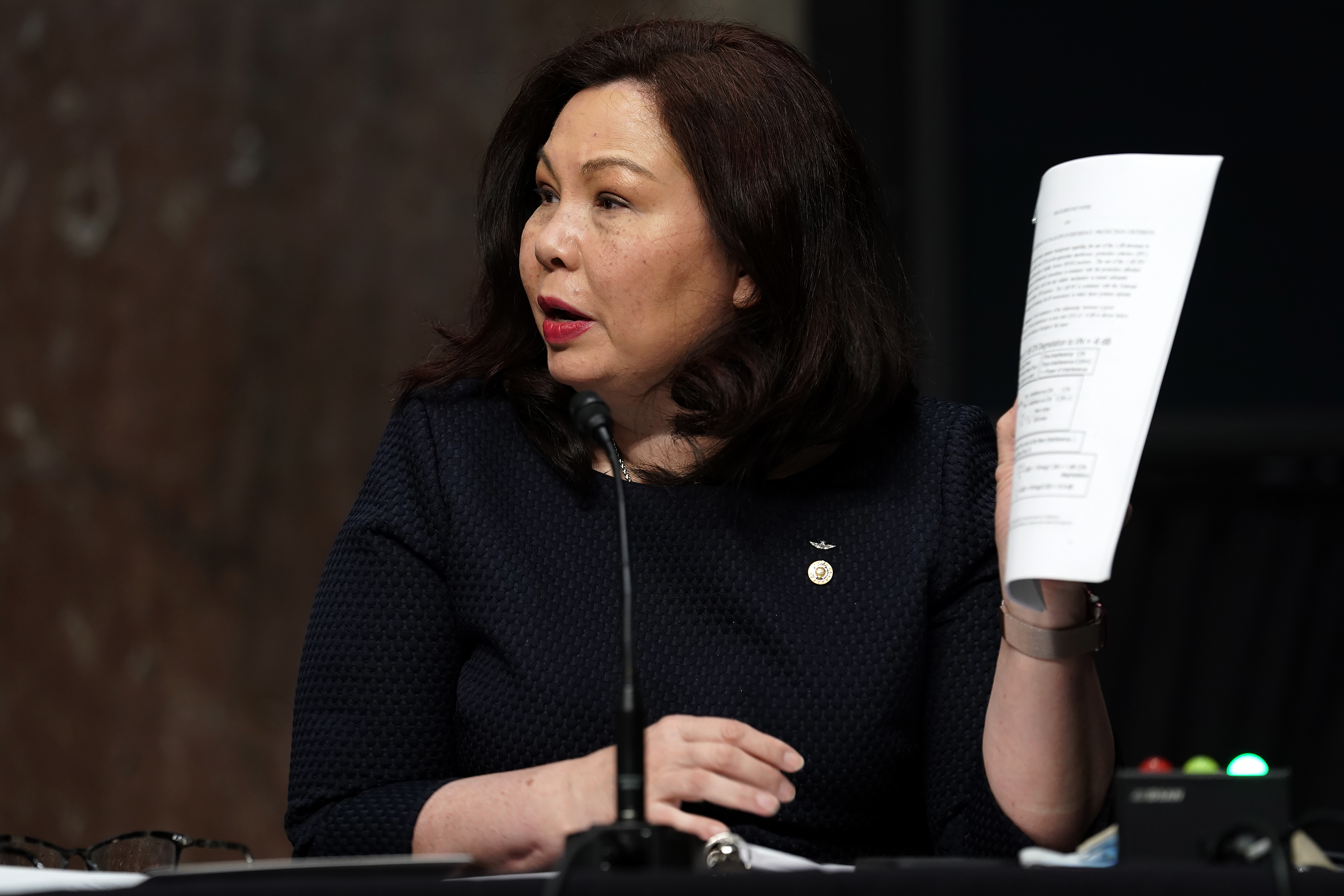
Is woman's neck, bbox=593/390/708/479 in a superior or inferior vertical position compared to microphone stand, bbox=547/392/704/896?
superior

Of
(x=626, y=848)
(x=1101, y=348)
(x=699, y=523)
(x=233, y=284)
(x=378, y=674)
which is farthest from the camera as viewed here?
(x=233, y=284)

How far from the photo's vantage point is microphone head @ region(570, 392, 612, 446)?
1153mm

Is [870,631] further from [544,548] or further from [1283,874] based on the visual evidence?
[1283,874]

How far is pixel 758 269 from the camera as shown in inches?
61.9

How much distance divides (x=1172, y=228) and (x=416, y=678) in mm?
920

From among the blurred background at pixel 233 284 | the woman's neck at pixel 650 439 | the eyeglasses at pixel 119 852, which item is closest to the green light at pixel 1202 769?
the woman's neck at pixel 650 439

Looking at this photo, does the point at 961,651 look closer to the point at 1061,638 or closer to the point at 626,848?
the point at 1061,638

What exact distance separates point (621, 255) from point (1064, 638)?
626 millimetres

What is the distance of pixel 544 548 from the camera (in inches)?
61.9

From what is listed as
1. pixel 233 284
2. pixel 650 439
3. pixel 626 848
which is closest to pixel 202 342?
pixel 233 284

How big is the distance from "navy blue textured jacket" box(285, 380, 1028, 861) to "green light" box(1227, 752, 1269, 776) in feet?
1.27

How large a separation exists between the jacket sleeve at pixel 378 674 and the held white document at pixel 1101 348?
0.69 meters

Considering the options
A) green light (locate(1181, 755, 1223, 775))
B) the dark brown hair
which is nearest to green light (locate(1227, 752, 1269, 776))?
green light (locate(1181, 755, 1223, 775))

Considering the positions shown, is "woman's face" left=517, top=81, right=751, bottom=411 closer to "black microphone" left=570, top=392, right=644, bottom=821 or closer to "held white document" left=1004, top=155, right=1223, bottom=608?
"black microphone" left=570, top=392, right=644, bottom=821
